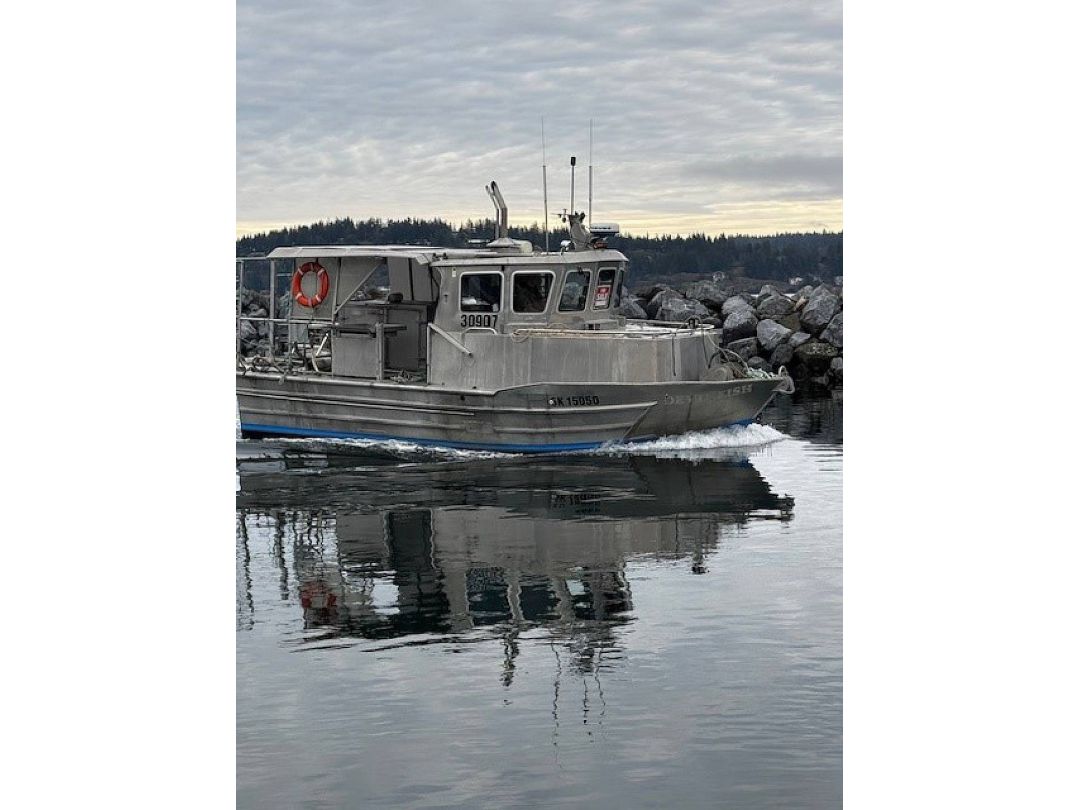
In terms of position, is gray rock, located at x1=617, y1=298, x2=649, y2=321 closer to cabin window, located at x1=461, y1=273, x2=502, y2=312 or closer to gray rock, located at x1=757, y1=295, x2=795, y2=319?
gray rock, located at x1=757, y1=295, x2=795, y2=319

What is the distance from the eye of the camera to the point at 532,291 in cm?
2403

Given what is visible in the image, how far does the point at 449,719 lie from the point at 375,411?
15789 millimetres

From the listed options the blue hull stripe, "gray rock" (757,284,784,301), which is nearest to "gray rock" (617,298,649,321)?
"gray rock" (757,284,784,301)

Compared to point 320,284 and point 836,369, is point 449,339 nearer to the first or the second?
point 320,284

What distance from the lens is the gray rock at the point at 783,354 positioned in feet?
123

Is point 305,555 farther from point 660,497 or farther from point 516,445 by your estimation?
point 516,445

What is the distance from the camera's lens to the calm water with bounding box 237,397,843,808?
8.38m

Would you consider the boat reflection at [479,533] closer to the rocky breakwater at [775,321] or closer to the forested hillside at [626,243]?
the forested hillside at [626,243]

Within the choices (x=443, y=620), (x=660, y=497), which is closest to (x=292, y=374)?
(x=660, y=497)

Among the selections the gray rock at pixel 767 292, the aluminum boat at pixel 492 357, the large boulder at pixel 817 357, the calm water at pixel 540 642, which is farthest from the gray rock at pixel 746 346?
the calm water at pixel 540 642

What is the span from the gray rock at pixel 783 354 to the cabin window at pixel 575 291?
46.0 ft

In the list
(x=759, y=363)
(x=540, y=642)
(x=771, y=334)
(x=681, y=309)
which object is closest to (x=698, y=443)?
(x=540, y=642)

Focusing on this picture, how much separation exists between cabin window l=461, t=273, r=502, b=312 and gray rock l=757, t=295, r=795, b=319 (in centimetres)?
1695

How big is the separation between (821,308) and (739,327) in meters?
2.08
